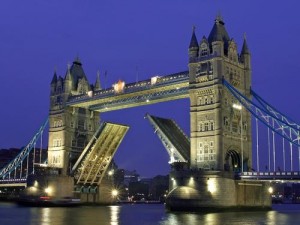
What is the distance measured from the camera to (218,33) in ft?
192

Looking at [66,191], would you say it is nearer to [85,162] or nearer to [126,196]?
[85,162]

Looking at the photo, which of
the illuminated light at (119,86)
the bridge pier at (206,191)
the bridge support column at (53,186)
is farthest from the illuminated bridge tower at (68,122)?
the bridge pier at (206,191)

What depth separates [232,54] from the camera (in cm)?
5934

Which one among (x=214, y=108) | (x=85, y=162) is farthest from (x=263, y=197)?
(x=85, y=162)

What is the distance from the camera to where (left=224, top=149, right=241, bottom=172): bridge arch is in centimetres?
5643

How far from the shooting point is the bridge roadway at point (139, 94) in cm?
6128

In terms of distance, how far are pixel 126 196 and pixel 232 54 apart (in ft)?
317

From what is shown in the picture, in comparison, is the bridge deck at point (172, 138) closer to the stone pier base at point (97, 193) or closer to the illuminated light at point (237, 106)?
the illuminated light at point (237, 106)

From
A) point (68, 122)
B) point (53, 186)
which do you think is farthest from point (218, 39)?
point (53, 186)

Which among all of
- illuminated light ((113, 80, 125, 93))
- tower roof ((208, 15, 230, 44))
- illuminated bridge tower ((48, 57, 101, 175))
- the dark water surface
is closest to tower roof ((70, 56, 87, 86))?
illuminated bridge tower ((48, 57, 101, 175))

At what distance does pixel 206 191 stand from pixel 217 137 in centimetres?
608

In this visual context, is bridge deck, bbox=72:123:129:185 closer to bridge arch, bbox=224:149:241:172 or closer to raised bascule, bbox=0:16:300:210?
raised bascule, bbox=0:16:300:210

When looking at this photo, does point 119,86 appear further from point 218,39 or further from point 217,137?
point 217,137

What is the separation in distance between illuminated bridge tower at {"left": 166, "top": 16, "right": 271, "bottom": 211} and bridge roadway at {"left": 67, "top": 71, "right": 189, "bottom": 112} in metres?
2.72
